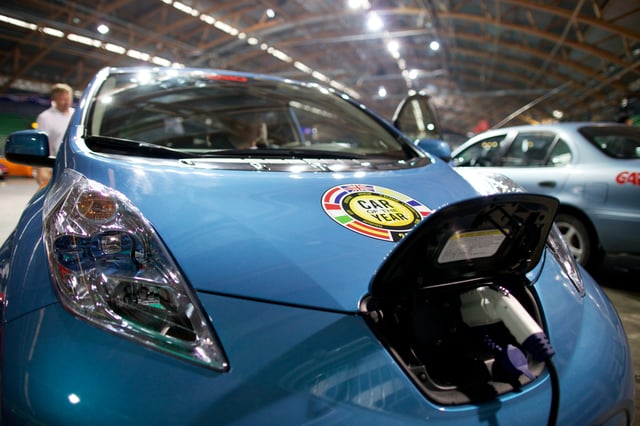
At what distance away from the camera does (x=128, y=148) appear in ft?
4.02

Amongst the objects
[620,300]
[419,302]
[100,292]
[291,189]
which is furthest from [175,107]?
[620,300]

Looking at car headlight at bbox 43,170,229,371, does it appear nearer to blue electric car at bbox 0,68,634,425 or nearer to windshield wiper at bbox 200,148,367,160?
blue electric car at bbox 0,68,634,425

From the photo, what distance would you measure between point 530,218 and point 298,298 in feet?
1.50

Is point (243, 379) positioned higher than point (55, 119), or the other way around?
point (55, 119)

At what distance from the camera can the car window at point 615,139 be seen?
304 cm

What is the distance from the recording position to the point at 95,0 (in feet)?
30.9

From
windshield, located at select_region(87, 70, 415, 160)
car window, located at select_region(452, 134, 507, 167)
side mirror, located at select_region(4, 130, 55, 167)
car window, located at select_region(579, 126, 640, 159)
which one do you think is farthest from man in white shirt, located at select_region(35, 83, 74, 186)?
car window, located at select_region(579, 126, 640, 159)

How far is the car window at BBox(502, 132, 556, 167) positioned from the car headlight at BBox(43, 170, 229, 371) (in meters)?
3.40

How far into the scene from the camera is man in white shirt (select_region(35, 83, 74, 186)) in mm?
3396

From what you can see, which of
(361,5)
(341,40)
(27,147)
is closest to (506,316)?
(27,147)

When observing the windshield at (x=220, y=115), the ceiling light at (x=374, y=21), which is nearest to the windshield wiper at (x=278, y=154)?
the windshield at (x=220, y=115)

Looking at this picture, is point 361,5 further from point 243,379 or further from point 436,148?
point 243,379

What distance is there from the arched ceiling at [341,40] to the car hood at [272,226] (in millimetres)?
5319

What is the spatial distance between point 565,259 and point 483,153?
3.42m
